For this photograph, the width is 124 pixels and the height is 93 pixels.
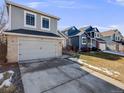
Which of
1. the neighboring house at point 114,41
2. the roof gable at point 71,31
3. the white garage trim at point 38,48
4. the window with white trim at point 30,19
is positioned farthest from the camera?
the neighboring house at point 114,41

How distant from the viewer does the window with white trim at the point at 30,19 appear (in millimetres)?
14602

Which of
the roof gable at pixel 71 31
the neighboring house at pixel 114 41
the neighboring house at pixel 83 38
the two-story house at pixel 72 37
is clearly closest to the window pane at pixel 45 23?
the two-story house at pixel 72 37

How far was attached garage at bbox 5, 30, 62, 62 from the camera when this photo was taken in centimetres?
1228

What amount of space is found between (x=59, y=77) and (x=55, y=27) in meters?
10.2

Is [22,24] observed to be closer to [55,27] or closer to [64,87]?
[55,27]

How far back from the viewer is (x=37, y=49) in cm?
1420

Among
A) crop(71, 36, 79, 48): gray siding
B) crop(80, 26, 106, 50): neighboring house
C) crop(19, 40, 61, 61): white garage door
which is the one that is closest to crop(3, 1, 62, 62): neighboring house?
crop(19, 40, 61, 61): white garage door

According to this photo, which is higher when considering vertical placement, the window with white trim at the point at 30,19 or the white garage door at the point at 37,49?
the window with white trim at the point at 30,19

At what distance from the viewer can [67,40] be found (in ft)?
93.5

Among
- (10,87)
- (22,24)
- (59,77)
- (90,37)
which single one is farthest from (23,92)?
(90,37)

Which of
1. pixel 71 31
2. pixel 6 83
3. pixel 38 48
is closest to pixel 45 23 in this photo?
pixel 38 48

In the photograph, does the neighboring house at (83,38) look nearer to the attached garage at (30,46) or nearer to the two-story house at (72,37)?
the two-story house at (72,37)

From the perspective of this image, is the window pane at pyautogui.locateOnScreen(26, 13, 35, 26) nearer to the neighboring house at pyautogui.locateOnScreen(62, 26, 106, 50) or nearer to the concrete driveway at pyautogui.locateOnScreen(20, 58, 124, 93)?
the concrete driveway at pyautogui.locateOnScreen(20, 58, 124, 93)

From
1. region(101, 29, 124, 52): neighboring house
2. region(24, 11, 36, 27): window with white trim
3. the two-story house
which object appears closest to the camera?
region(24, 11, 36, 27): window with white trim
